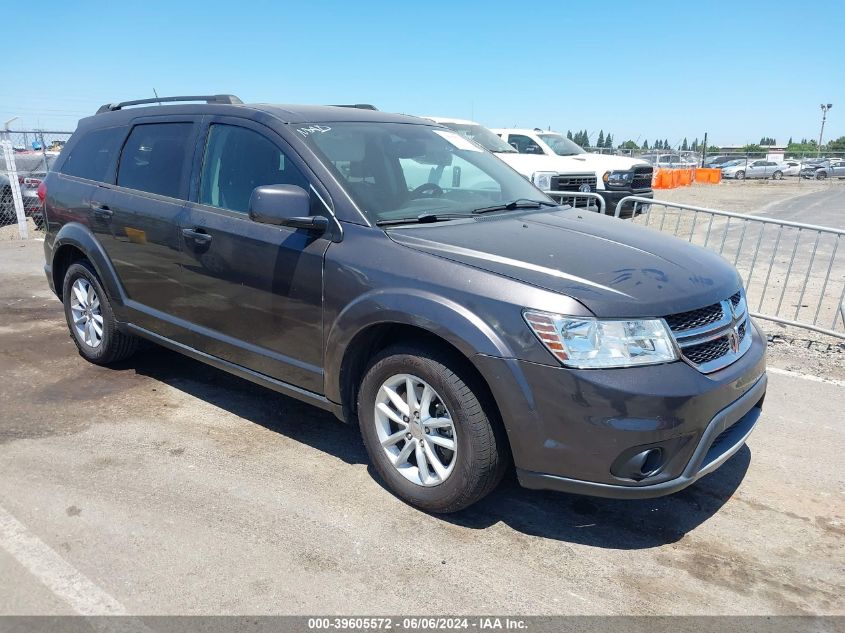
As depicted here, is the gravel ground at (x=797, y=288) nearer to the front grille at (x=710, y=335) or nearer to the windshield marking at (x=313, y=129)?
the front grille at (x=710, y=335)

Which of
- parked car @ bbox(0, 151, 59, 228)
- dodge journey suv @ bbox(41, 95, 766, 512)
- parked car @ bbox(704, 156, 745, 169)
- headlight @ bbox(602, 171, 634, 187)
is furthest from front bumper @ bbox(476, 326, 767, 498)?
parked car @ bbox(704, 156, 745, 169)

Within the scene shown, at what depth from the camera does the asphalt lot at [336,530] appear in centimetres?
280

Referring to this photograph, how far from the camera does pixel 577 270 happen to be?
3.09m

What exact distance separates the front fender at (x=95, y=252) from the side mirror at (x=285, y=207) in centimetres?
190

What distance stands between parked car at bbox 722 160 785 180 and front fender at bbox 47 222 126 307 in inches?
1854

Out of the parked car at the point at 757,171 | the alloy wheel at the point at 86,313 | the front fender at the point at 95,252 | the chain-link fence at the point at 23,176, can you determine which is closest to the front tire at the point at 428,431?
the front fender at the point at 95,252

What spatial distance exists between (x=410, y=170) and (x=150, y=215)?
1747mm

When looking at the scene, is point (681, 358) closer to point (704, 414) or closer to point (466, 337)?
point (704, 414)

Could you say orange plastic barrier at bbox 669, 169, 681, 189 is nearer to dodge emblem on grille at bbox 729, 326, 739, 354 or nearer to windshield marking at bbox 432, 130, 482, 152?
windshield marking at bbox 432, 130, 482, 152

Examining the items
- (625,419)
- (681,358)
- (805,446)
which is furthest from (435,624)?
(805,446)

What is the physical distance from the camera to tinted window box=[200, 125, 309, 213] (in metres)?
3.85

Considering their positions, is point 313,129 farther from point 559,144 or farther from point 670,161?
point 670,161

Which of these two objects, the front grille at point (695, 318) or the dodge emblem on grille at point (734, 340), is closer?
the front grille at point (695, 318)

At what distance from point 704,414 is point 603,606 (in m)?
0.89
